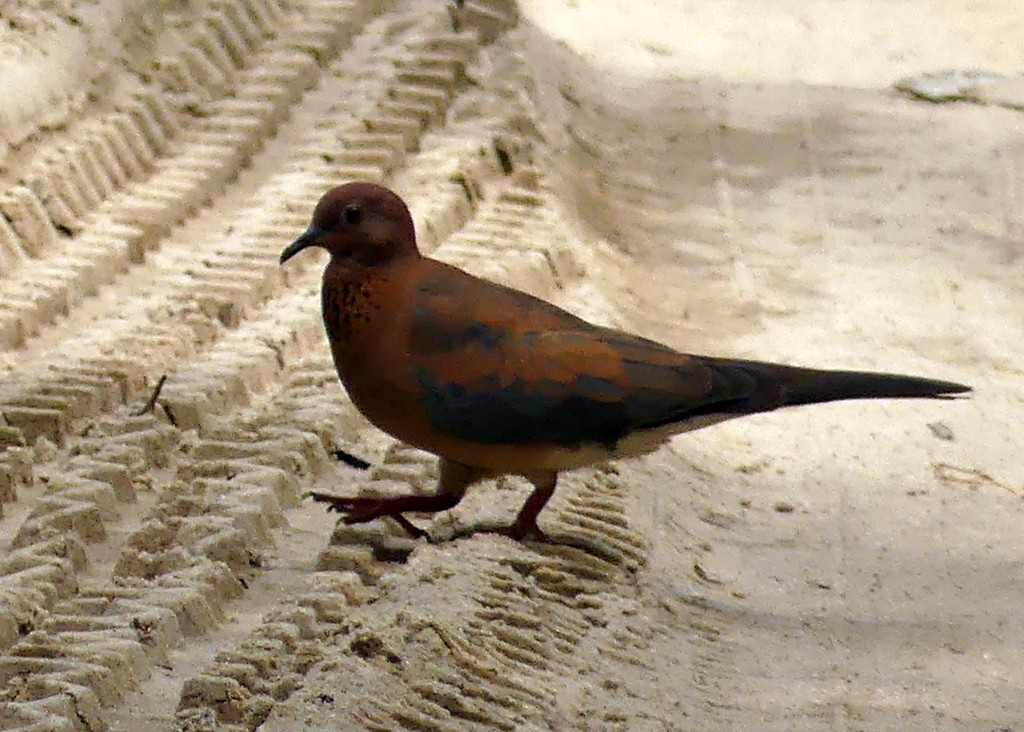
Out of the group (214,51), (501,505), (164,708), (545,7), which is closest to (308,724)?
(164,708)

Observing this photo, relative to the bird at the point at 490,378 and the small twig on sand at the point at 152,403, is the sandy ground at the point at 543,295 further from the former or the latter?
the bird at the point at 490,378

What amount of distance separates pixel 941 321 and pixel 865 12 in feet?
9.83

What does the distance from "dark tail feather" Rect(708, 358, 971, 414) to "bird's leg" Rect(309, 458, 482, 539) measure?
0.60 meters

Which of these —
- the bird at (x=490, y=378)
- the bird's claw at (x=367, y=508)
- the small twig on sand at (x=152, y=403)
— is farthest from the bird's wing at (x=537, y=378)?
the small twig on sand at (x=152, y=403)

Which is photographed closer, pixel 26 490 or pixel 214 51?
pixel 26 490

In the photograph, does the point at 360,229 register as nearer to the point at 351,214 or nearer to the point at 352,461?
the point at 351,214

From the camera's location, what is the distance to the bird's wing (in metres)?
4.00

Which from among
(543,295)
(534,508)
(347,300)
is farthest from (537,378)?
(543,295)

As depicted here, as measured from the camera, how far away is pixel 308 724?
311cm

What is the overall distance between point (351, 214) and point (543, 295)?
172 centimetres

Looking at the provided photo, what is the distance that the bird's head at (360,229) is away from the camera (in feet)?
13.7

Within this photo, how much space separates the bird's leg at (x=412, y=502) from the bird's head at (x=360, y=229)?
47 cm

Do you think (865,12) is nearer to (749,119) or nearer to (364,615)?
(749,119)

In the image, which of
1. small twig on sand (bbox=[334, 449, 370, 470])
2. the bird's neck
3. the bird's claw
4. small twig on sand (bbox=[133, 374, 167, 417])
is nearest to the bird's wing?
the bird's neck
